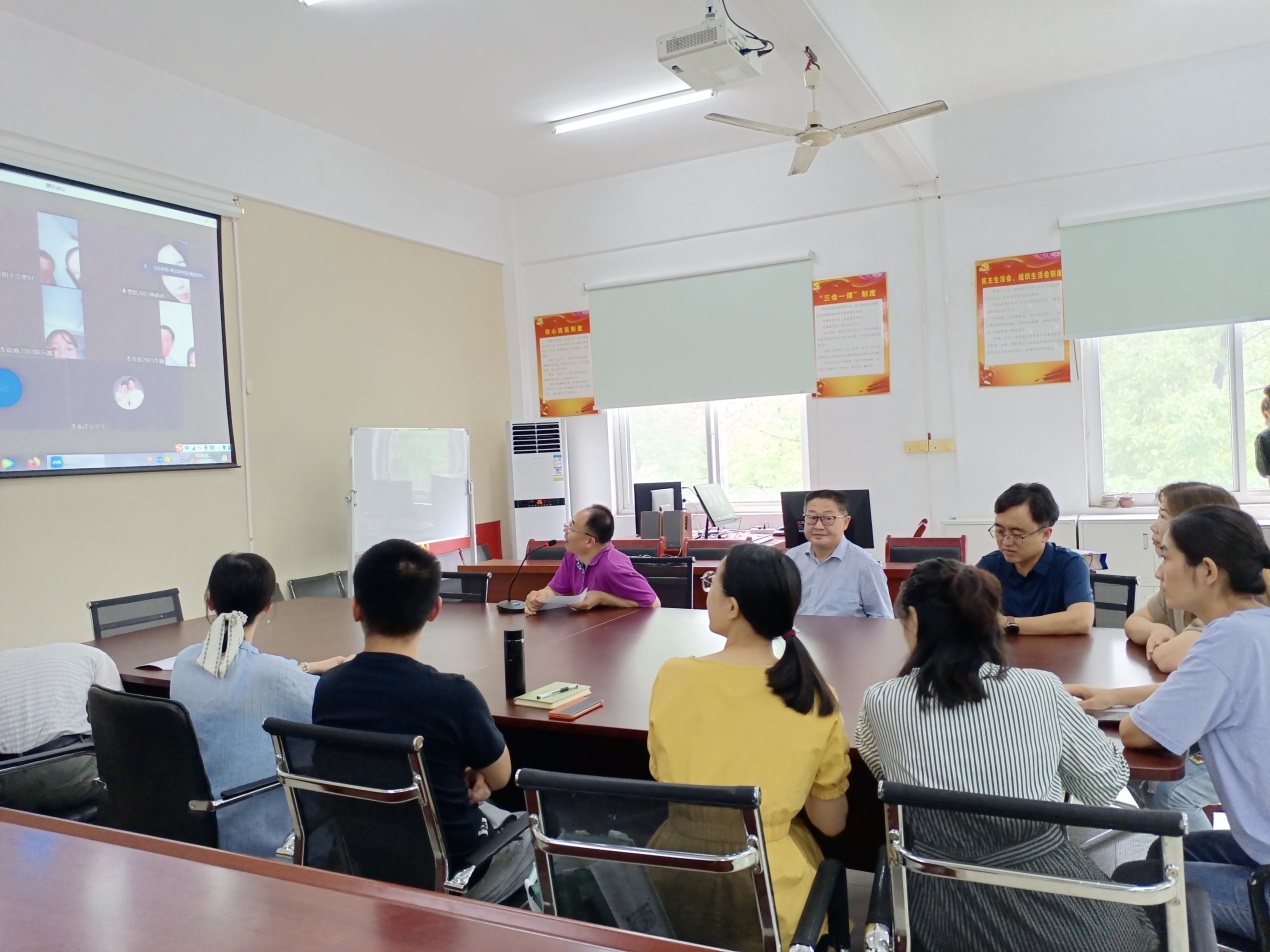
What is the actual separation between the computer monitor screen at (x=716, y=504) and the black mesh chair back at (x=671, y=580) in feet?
6.55

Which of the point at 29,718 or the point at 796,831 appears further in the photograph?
the point at 29,718

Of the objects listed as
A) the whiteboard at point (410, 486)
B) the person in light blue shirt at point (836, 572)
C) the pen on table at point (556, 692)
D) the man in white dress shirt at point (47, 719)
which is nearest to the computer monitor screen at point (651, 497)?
the whiteboard at point (410, 486)

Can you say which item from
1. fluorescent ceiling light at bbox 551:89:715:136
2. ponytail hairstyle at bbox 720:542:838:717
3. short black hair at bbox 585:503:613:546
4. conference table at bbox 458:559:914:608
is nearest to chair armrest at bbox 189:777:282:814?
ponytail hairstyle at bbox 720:542:838:717

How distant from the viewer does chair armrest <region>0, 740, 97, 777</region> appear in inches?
93.3

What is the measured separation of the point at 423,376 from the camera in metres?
6.68

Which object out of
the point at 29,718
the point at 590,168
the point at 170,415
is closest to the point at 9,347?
the point at 170,415

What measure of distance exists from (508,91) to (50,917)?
5398 mm

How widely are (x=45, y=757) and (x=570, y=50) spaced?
4.25m

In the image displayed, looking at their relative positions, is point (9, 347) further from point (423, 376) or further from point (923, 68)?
A: point (923, 68)

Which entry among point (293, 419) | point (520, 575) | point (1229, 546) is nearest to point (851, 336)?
point (520, 575)

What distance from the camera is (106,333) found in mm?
4586

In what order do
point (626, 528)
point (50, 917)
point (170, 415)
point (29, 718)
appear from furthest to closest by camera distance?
point (626, 528), point (170, 415), point (29, 718), point (50, 917)

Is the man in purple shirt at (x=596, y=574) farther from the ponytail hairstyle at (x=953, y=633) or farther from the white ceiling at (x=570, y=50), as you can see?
the white ceiling at (x=570, y=50)

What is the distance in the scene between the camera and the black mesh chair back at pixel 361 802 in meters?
1.63
